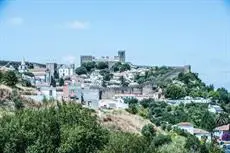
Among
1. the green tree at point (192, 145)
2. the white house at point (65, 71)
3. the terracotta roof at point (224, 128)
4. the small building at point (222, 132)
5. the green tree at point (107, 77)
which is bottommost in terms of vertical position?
the small building at point (222, 132)

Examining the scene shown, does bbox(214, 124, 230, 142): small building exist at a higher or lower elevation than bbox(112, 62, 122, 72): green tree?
A: lower

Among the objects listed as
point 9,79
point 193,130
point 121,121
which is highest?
point 9,79

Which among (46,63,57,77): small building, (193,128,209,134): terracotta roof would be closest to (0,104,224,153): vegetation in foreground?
(193,128,209,134): terracotta roof

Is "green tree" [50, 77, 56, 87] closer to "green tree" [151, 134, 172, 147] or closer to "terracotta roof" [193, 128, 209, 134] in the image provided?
"terracotta roof" [193, 128, 209, 134]

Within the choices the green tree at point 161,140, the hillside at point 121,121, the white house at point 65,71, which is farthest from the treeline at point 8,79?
the white house at point 65,71

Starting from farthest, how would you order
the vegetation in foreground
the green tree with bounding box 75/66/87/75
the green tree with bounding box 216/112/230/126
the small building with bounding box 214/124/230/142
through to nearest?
the green tree with bounding box 75/66/87/75 < the green tree with bounding box 216/112/230/126 < the small building with bounding box 214/124/230/142 < the vegetation in foreground

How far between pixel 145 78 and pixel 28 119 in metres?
56.9

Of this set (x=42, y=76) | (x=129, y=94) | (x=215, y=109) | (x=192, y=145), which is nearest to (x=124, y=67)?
(x=129, y=94)

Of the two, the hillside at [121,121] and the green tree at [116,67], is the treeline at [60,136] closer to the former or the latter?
the hillside at [121,121]

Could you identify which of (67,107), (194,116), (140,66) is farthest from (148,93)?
(67,107)

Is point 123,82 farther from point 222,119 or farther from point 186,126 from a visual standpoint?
point 186,126

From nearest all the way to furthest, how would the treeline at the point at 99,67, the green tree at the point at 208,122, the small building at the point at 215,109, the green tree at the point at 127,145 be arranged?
1. the green tree at the point at 127,145
2. the green tree at the point at 208,122
3. the small building at the point at 215,109
4. the treeline at the point at 99,67

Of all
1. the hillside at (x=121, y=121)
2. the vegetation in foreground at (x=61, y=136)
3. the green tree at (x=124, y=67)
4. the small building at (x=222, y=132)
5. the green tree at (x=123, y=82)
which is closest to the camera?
the vegetation in foreground at (x=61, y=136)

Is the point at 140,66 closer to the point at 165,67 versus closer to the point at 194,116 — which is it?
the point at 165,67
